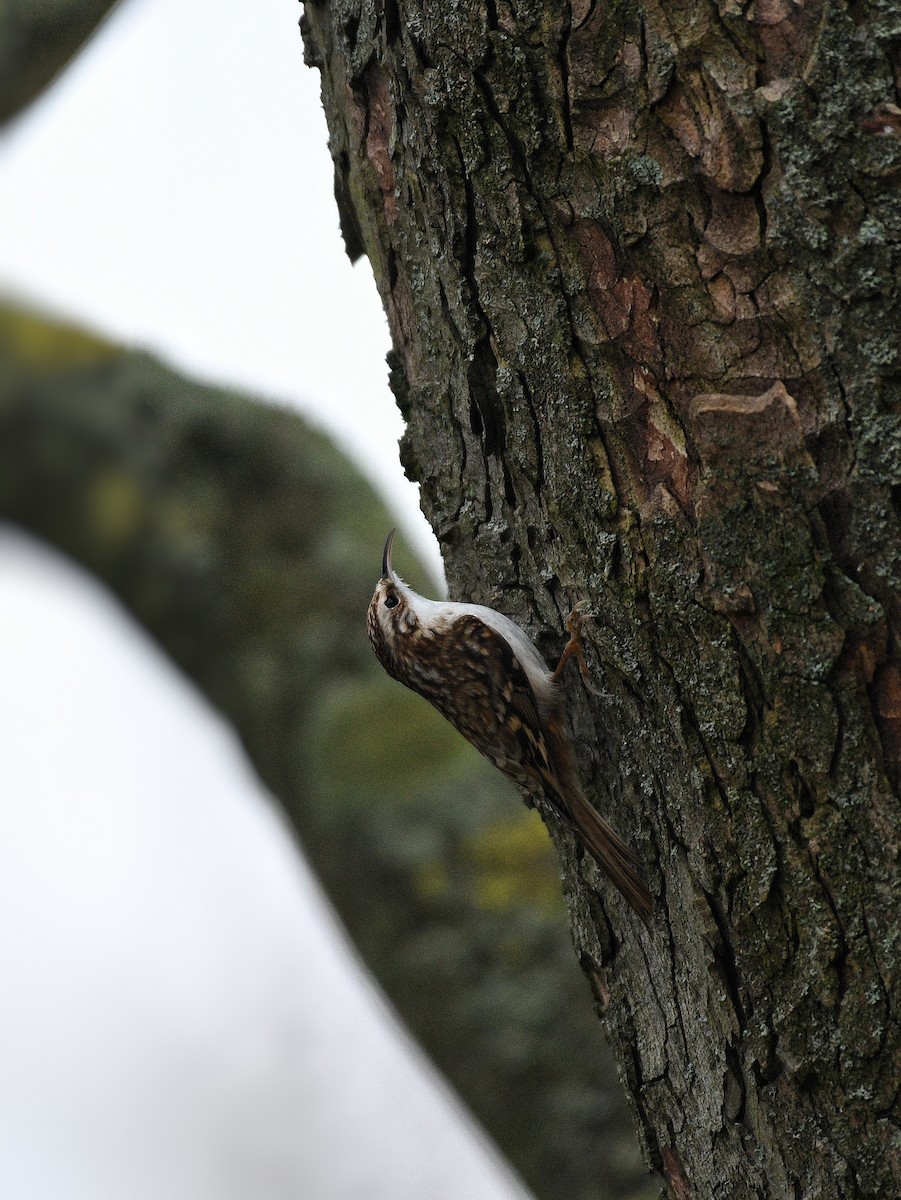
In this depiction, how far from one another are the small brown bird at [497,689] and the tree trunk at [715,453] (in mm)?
69

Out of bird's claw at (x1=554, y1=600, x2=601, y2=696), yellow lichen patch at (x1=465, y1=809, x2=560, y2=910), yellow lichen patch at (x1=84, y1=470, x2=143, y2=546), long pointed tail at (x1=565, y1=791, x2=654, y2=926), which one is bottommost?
yellow lichen patch at (x1=465, y1=809, x2=560, y2=910)

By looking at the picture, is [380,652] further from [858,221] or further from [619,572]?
[858,221]

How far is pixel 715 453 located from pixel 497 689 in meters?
1.10

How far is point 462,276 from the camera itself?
1.66 metres

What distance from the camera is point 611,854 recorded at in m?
1.74

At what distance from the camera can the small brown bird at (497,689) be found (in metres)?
1.80

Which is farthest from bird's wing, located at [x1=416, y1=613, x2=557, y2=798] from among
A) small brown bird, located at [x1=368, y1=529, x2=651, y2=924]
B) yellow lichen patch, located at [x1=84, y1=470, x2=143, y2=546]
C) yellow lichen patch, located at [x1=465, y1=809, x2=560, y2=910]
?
yellow lichen patch, located at [x1=84, y1=470, x2=143, y2=546]

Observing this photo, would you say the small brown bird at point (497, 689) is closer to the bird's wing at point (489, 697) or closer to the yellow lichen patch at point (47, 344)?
the bird's wing at point (489, 697)

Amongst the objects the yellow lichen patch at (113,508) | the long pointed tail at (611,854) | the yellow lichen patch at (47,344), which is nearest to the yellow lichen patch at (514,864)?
the long pointed tail at (611,854)

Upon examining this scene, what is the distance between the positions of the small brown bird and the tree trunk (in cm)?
7

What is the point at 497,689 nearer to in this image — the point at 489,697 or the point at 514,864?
the point at 489,697

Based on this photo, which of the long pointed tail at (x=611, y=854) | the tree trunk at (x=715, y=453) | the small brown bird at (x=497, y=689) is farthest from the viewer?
the small brown bird at (x=497, y=689)

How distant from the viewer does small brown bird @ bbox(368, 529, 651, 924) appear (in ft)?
5.90

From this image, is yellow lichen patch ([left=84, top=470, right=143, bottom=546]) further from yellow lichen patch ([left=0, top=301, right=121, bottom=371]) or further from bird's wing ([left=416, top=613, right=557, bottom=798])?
bird's wing ([left=416, top=613, right=557, bottom=798])
